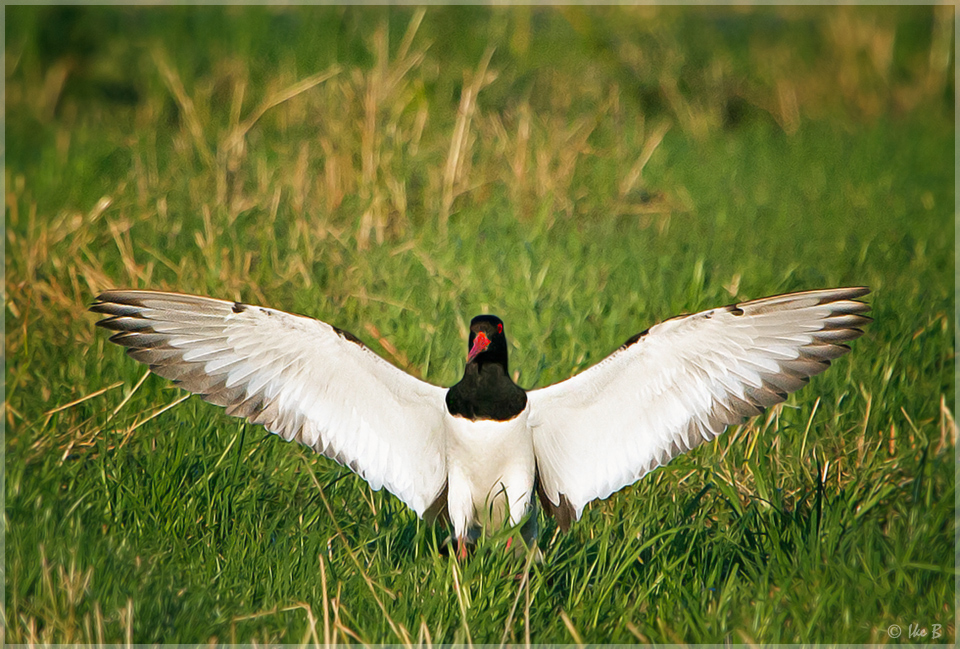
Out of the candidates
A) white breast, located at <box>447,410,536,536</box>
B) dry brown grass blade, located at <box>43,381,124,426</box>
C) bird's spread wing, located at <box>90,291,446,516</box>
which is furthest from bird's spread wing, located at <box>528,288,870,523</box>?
dry brown grass blade, located at <box>43,381,124,426</box>

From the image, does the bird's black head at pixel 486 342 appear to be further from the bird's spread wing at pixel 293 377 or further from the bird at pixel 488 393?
the bird's spread wing at pixel 293 377

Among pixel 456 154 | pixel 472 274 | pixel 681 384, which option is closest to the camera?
pixel 681 384

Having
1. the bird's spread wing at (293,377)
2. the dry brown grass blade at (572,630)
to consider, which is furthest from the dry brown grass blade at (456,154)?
the dry brown grass blade at (572,630)

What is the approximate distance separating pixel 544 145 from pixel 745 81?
4.08 m

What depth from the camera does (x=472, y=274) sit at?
5.33 metres

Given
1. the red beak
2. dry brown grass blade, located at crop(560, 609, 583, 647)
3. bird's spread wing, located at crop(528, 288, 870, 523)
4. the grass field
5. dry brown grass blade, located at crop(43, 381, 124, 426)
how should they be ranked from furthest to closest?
dry brown grass blade, located at crop(43, 381, 124, 426), the red beak, bird's spread wing, located at crop(528, 288, 870, 523), the grass field, dry brown grass blade, located at crop(560, 609, 583, 647)

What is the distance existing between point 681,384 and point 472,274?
2.39 m

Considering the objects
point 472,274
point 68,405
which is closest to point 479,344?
point 68,405

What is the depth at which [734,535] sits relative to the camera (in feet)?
10.2

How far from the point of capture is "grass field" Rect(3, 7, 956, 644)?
2.85 metres

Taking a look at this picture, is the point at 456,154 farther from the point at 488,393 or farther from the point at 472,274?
the point at 488,393

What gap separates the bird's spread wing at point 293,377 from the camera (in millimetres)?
3045

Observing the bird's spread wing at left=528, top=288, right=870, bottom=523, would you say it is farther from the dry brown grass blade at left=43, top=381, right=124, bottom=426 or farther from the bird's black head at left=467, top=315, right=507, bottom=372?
the dry brown grass blade at left=43, top=381, right=124, bottom=426

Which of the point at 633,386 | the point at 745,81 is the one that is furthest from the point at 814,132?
the point at 633,386
